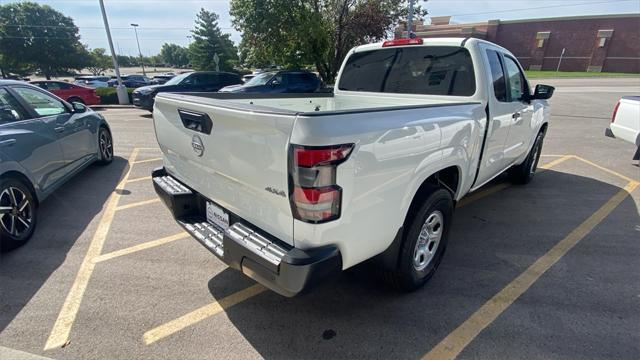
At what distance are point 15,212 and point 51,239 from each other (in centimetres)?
42

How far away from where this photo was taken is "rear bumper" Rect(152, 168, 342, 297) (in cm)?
182

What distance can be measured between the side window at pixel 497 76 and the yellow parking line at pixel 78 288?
Result: 13.7 feet

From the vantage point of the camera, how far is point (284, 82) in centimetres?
1338

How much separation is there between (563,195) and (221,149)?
502 cm

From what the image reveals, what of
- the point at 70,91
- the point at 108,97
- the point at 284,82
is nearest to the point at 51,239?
the point at 284,82

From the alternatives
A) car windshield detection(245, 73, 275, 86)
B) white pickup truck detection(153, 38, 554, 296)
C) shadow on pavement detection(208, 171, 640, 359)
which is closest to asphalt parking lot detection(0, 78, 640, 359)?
shadow on pavement detection(208, 171, 640, 359)

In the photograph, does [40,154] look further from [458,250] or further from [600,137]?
[600,137]

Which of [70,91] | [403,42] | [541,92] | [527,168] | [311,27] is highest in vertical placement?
[311,27]

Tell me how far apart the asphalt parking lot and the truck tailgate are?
0.82 meters

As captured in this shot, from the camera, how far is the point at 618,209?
4.43 meters

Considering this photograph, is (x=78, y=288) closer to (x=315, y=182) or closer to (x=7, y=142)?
(x=7, y=142)

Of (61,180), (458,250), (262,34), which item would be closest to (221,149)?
(458,250)

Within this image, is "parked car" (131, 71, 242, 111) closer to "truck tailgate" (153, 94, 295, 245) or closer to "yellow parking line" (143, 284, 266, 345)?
"truck tailgate" (153, 94, 295, 245)

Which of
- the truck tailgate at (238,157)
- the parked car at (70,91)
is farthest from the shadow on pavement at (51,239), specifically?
the parked car at (70,91)
